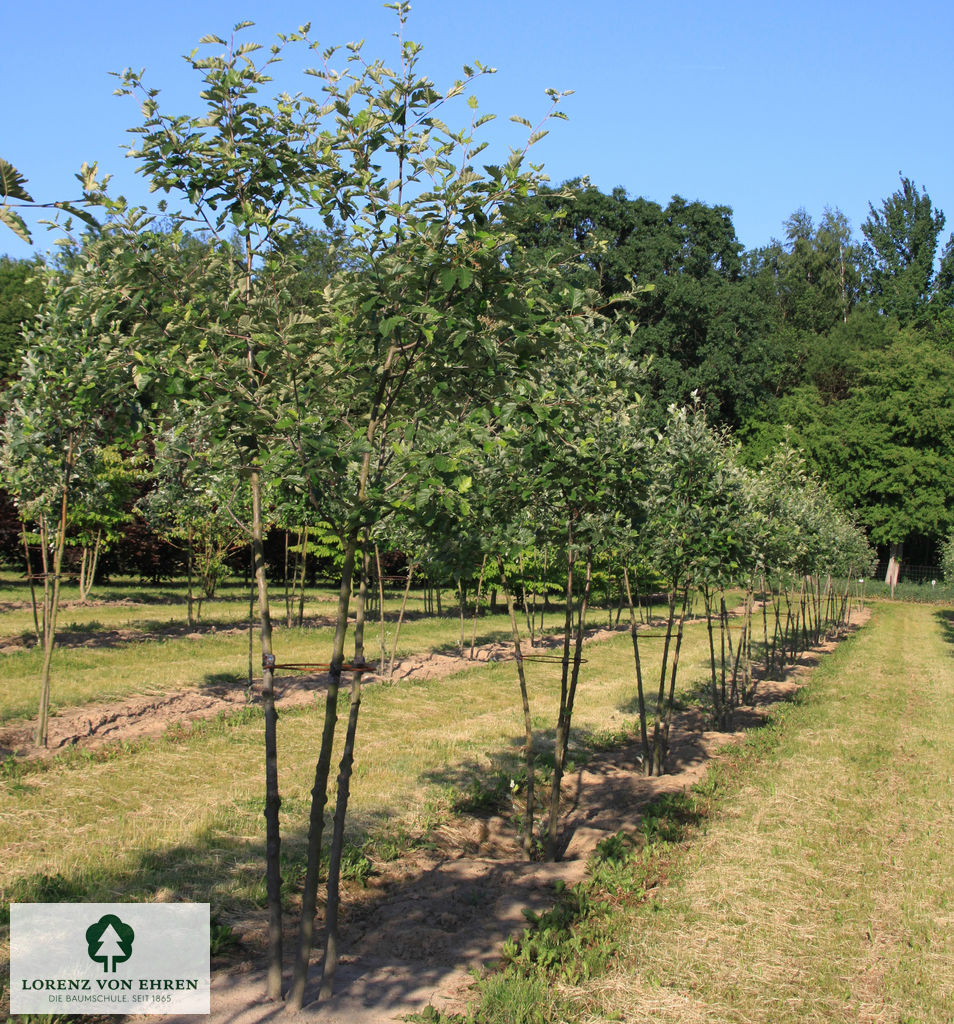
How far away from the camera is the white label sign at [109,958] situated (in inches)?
171

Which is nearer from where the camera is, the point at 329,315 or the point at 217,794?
the point at 329,315

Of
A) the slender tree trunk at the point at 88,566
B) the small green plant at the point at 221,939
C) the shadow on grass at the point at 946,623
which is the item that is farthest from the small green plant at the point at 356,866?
the shadow on grass at the point at 946,623

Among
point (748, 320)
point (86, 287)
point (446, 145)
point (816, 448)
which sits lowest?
point (86, 287)

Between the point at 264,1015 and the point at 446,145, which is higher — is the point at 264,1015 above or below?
below

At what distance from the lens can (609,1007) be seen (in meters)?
4.75

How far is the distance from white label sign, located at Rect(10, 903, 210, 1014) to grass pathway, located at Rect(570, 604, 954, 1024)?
7.32 ft

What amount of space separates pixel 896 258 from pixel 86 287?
70.5m

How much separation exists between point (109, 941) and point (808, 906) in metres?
4.96

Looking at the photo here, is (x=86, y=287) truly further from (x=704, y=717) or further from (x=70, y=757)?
(x=704, y=717)

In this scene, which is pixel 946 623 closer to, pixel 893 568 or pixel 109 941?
pixel 893 568

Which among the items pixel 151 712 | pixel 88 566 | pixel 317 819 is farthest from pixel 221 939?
pixel 88 566

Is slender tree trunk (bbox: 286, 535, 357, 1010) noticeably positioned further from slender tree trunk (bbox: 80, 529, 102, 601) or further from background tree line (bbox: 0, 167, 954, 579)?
background tree line (bbox: 0, 167, 954, 579)

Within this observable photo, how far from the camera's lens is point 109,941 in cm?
489

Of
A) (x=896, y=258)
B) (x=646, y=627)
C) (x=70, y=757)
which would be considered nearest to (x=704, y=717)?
(x=70, y=757)
